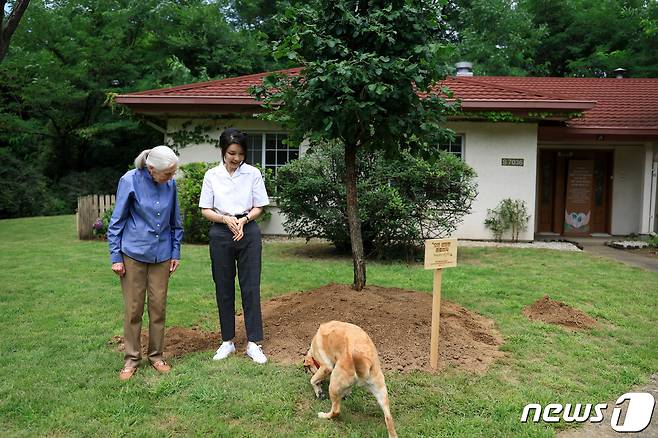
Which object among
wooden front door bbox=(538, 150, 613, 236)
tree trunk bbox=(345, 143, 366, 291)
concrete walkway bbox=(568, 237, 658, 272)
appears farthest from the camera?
wooden front door bbox=(538, 150, 613, 236)

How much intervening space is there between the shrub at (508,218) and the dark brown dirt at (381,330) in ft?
22.7

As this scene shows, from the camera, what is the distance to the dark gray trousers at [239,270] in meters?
4.16

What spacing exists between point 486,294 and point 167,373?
4087 millimetres

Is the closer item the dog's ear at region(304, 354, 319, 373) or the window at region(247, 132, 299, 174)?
the dog's ear at region(304, 354, 319, 373)

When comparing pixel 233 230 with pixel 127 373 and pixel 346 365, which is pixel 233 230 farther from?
pixel 346 365

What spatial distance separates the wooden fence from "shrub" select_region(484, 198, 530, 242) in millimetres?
8499

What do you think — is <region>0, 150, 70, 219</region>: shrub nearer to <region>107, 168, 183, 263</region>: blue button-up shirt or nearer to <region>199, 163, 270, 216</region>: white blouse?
<region>107, 168, 183, 263</region>: blue button-up shirt

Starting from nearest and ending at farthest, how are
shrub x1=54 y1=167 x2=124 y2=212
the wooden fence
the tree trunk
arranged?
the tree trunk < the wooden fence < shrub x1=54 y1=167 x2=124 y2=212

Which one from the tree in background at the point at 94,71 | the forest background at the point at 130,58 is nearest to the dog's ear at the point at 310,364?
the forest background at the point at 130,58

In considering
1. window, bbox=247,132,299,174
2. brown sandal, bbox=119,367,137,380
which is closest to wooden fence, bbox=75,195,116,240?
window, bbox=247,132,299,174

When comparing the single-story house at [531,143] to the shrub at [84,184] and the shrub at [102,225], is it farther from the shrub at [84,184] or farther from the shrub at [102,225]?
the shrub at [84,184]

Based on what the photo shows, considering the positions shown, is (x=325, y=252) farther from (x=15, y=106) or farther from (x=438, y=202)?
(x=15, y=106)

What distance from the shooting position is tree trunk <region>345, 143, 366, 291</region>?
5.03m

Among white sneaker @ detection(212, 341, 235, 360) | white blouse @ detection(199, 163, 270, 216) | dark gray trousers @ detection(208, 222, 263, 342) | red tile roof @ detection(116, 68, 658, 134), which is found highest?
Answer: red tile roof @ detection(116, 68, 658, 134)
